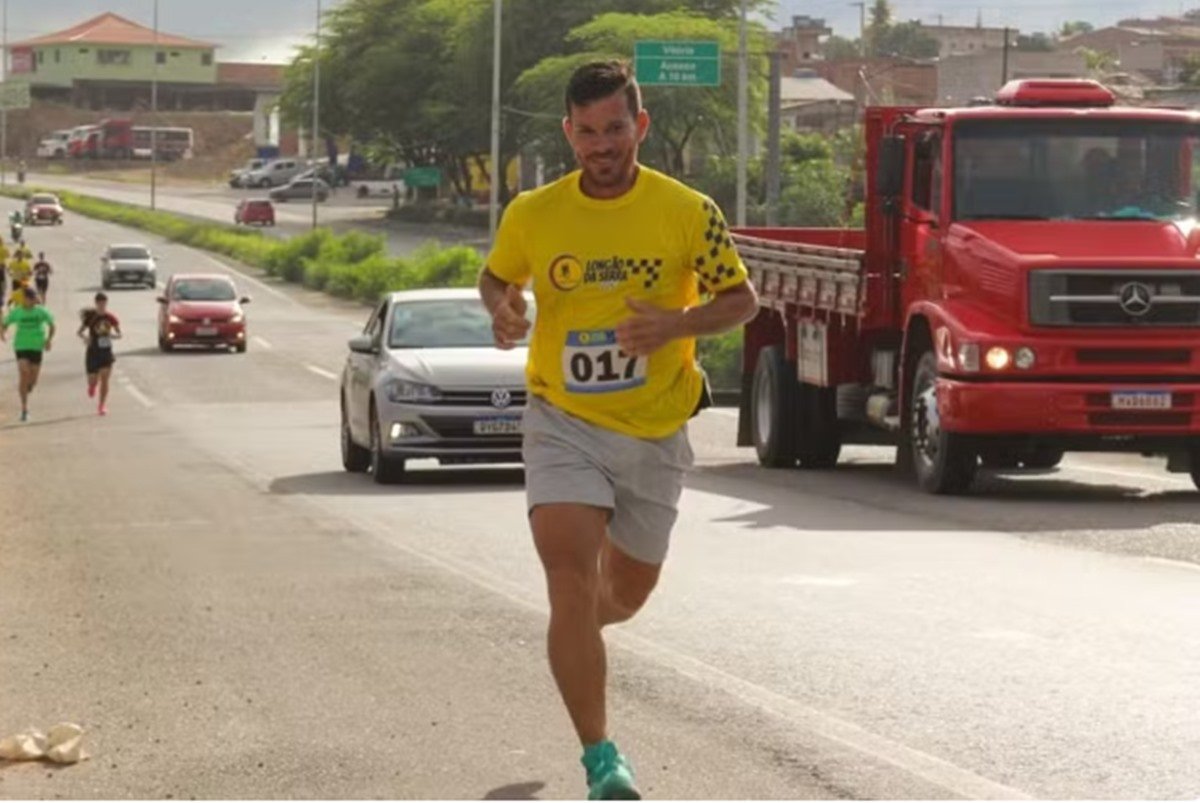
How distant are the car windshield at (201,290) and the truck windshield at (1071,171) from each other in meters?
44.1

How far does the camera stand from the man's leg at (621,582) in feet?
29.6

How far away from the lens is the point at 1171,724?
9859 mm

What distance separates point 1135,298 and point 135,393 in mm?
30541

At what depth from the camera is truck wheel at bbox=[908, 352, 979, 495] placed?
2209 centimetres

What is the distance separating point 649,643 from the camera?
12.4 m

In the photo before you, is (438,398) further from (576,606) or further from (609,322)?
(576,606)

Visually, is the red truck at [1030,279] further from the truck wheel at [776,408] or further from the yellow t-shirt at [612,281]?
the yellow t-shirt at [612,281]

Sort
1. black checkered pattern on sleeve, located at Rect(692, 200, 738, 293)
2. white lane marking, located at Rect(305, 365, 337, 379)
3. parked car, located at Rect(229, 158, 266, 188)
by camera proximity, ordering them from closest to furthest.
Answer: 1. black checkered pattern on sleeve, located at Rect(692, 200, 738, 293)
2. white lane marking, located at Rect(305, 365, 337, 379)
3. parked car, located at Rect(229, 158, 266, 188)

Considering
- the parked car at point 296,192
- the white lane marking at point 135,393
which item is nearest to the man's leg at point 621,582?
the white lane marking at point 135,393

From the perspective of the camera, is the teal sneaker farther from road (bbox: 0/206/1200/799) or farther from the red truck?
the red truck

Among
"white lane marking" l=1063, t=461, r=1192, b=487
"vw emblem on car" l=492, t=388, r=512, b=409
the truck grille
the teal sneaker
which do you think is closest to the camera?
the teal sneaker

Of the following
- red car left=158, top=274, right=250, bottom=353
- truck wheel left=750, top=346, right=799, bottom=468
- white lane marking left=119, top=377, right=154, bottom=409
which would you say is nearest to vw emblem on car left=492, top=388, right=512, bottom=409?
truck wheel left=750, top=346, right=799, bottom=468

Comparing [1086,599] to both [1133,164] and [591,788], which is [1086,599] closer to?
[591,788]

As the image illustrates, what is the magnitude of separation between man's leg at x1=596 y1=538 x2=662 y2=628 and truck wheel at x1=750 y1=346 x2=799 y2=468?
659 inches
